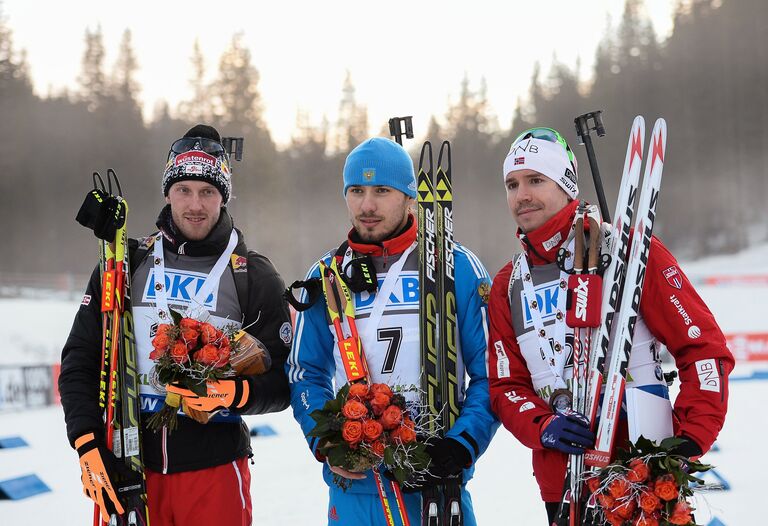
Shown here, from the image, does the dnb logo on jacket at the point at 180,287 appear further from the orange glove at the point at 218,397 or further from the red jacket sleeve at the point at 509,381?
the red jacket sleeve at the point at 509,381

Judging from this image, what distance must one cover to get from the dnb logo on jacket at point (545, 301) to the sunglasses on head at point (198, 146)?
4.74 feet

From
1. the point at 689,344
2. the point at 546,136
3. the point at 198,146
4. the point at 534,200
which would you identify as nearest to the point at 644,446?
the point at 689,344

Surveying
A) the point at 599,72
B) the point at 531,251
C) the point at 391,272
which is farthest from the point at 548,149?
the point at 599,72

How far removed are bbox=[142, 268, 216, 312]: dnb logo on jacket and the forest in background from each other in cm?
2486

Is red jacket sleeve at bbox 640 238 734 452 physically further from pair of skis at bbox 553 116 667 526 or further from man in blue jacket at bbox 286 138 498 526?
man in blue jacket at bbox 286 138 498 526

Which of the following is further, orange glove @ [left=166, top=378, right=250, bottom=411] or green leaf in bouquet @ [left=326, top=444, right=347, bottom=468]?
orange glove @ [left=166, top=378, right=250, bottom=411]

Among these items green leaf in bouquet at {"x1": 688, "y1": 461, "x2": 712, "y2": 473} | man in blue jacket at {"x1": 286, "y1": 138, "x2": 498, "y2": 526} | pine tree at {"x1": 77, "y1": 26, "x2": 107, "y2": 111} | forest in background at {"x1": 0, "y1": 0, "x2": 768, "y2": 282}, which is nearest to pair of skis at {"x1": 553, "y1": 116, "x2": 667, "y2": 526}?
green leaf in bouquet at {"x1": 688, "y1": 461, "x2": 712, "y2": 473}

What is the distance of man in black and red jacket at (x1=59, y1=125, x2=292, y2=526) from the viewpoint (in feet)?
9.69

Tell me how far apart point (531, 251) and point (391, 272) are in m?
0.52

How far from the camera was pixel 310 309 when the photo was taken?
2.97m

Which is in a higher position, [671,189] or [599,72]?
[599,72]

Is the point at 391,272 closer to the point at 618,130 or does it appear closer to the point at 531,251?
the point at 531,251

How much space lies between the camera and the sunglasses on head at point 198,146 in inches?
127

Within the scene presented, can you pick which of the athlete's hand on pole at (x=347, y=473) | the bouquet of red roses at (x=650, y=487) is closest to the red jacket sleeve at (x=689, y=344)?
the bouquet of red roses at (x=650, y=487)
